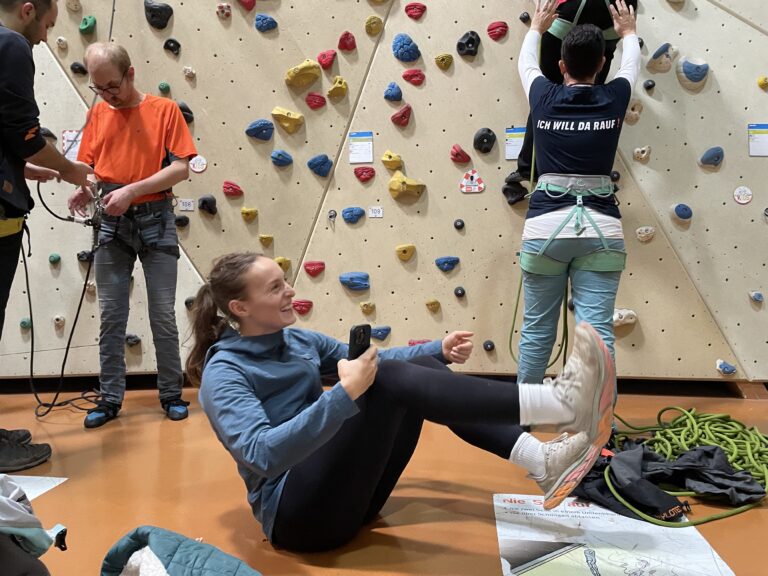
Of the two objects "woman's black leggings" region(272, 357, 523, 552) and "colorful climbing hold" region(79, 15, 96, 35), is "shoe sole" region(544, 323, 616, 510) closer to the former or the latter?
"woman's black leggings" region(272, 357, 523, 552)

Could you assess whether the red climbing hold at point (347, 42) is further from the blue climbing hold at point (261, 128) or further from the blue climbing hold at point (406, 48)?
the blue climbing hold at point (261, 128)

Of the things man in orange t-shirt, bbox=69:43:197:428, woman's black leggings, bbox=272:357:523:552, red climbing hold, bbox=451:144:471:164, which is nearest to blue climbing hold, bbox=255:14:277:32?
man in orange t-shirt, bbox=69:43:197:428

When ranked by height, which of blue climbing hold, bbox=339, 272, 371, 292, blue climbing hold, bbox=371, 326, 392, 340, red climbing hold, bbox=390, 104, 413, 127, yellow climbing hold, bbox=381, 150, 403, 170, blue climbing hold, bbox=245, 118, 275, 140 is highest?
red climbing hold, bbox=390, 104, 413, 127

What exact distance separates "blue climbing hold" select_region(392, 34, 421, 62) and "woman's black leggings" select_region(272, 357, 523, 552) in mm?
1930

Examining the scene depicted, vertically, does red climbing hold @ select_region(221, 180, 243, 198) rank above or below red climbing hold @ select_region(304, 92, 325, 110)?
below

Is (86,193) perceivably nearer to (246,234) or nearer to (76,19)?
(246,234)

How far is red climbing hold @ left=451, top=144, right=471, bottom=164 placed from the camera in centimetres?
288

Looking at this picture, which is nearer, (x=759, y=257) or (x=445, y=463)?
(x=445, y=463)

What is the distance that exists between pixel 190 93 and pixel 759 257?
2.77m

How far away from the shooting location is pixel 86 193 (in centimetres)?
239

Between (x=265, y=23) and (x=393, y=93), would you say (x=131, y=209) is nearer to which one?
(x=265, y=23)

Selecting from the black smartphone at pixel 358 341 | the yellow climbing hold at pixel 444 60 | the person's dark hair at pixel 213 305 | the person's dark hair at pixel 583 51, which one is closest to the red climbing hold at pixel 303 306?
the yellow climbing hold at pixel 444 60

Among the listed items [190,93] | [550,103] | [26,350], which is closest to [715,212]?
[550,103]

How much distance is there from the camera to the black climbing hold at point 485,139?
2.85 meters
